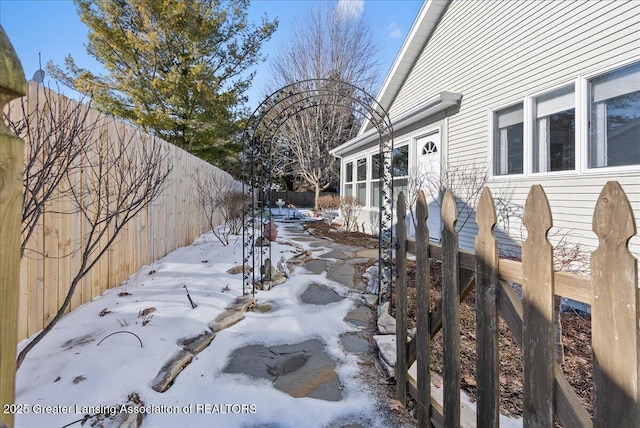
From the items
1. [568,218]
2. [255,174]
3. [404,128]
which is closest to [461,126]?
[404,128]

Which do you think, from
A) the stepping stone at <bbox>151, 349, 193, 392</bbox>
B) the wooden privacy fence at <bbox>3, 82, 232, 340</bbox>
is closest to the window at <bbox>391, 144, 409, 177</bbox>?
the wooden privacy fence at <bbox>3, 82, 232, 340</bbox>

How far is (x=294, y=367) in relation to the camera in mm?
2338

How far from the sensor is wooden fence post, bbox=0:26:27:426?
1.91 ft

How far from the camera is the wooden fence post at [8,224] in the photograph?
0.58m

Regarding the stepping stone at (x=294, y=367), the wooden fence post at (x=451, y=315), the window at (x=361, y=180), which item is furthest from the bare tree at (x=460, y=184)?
the wooden fence post at (x=451, y=315)

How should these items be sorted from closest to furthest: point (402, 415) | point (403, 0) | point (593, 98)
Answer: point (402, 415)
point (593, 98)
point (403, 0)

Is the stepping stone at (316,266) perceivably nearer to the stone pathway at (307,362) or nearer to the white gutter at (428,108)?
the stone pathway at (307,362)

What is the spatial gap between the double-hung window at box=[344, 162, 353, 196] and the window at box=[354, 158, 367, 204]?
2.54ft

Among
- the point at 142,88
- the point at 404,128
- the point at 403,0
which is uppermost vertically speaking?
the point at 403,0

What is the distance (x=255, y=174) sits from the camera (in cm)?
457

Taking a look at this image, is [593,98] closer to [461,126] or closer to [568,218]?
[568,218]

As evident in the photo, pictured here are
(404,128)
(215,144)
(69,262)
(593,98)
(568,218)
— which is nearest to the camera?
(69,262)

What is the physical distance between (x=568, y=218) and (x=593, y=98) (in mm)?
1530

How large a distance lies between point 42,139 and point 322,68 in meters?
16.7
